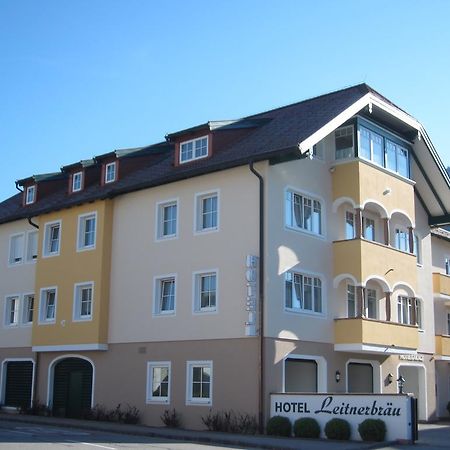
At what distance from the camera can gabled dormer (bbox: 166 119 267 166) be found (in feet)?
90.0

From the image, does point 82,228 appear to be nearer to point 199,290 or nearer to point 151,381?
point 199,290

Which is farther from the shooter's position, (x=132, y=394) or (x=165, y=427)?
(x=132, y=394)

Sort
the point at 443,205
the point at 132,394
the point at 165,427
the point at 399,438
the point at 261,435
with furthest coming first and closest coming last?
1. the point at 443,205
2. the point at 132,394
3. the point at 165,427
4. the point at 261,435
5. the point at 399,438

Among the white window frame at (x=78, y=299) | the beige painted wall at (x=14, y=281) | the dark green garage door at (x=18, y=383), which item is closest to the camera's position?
the white window frame at (x=78, y=299)

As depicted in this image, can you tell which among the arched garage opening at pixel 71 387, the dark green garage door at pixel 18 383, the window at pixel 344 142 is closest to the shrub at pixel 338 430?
the window at pixel 344 142

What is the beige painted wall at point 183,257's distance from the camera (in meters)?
24.4

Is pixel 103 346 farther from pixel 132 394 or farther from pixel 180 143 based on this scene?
pixel 180 143

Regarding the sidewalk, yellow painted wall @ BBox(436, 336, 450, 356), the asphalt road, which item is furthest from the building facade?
the asphalt road

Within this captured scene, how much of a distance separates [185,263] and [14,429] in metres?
7.88

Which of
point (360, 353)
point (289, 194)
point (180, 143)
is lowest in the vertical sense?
point (360, 353)

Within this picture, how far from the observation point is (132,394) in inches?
1057

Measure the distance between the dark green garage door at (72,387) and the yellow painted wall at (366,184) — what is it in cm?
1203

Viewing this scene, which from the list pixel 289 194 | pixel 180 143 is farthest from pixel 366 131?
pixel 180 143

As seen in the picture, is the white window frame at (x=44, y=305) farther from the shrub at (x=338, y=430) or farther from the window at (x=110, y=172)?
the shrub at (x=338, y=430)
